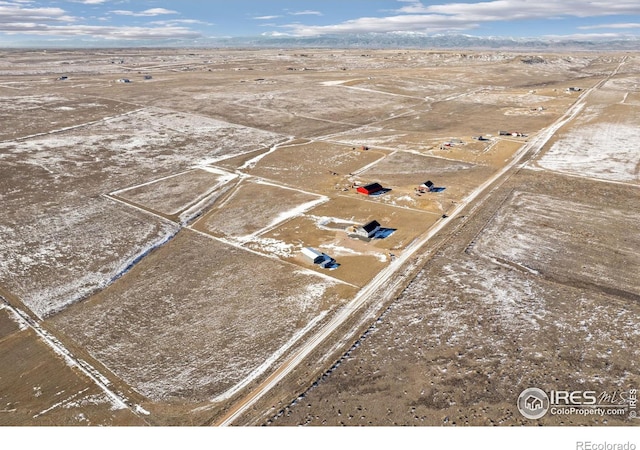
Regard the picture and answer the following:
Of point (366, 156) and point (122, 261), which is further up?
point (366, 156)

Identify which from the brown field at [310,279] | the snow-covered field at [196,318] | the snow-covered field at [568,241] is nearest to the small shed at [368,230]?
the brown field at [310,279]

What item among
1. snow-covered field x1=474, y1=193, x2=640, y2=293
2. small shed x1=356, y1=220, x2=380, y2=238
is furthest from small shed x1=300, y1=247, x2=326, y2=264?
snow-covered field x1=474, y1=193, x2=640, y2=293

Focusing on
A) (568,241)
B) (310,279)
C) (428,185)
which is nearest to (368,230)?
(310,279)

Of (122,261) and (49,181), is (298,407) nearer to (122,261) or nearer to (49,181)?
(122,261)

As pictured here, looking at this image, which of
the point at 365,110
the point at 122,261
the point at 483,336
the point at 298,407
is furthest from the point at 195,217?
the point at 365,110

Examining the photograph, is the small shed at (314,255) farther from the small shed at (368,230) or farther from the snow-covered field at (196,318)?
the small shed at (368,230)

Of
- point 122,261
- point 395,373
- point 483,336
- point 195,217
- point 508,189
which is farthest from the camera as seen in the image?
point 508,189
